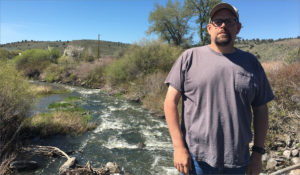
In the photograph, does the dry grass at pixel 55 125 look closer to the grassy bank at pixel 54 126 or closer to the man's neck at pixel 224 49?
the grassy bank at pixel 54 126

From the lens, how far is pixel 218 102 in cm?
155

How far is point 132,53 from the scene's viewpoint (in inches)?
733

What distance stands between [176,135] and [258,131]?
0.92 meters

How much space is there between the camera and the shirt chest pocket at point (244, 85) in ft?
5.08

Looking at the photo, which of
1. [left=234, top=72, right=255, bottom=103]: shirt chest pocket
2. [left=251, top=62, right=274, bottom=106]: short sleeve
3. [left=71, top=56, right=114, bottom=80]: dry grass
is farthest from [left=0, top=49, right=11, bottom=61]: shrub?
[left=71, top=56, right=114, bottom=80]: dry grass

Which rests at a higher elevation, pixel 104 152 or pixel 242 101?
pixel 242 101

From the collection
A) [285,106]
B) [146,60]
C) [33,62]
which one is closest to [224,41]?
[285,106]

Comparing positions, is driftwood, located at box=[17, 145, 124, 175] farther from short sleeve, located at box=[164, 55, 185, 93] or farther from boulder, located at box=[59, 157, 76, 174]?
short sleeve, located at box=[164, 55, 185, 93]

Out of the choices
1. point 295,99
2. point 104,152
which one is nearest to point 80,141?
point 104,152

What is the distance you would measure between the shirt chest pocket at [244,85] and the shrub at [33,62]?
37.2 m

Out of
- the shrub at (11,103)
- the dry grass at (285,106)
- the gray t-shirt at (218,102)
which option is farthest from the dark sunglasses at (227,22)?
the shrub at (11,103)

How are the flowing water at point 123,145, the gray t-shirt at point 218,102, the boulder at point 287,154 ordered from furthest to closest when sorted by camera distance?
the flowing water at point 123,145 < the boulder at point 287,154 < the gray t-shirt at point 218,102

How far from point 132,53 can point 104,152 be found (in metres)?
13.3

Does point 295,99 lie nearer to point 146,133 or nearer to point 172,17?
point 146,133
